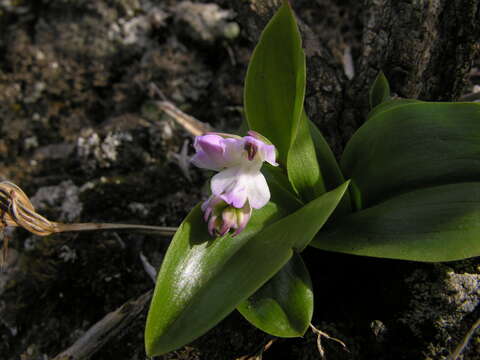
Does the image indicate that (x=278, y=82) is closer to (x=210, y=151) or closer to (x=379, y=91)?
(x=210, y=151)

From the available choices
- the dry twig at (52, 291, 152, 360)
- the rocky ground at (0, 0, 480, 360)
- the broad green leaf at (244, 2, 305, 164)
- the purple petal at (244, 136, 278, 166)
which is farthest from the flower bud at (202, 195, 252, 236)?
the dry twig at (52, 291, 152, 360)

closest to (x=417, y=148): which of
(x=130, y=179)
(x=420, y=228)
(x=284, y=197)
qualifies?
(x=420, y=228)

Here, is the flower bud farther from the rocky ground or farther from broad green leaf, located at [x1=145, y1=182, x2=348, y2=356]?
the rocky ground

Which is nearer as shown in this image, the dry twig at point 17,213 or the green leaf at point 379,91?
the dry twig at point 17,213

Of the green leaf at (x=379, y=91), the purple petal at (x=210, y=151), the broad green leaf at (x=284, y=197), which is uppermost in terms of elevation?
the green leaf at (x=379, y=91)

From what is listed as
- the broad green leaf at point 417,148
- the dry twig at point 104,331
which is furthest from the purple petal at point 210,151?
the dry twig at point 104,331

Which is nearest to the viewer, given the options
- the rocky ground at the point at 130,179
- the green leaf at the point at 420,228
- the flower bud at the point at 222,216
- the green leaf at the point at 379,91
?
the green leaf at the point at 420,228

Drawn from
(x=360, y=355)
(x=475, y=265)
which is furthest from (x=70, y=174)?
(x=475, y=265)

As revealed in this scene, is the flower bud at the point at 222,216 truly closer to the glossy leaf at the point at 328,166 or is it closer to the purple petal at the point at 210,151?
the purple petal at the point at 210,151
